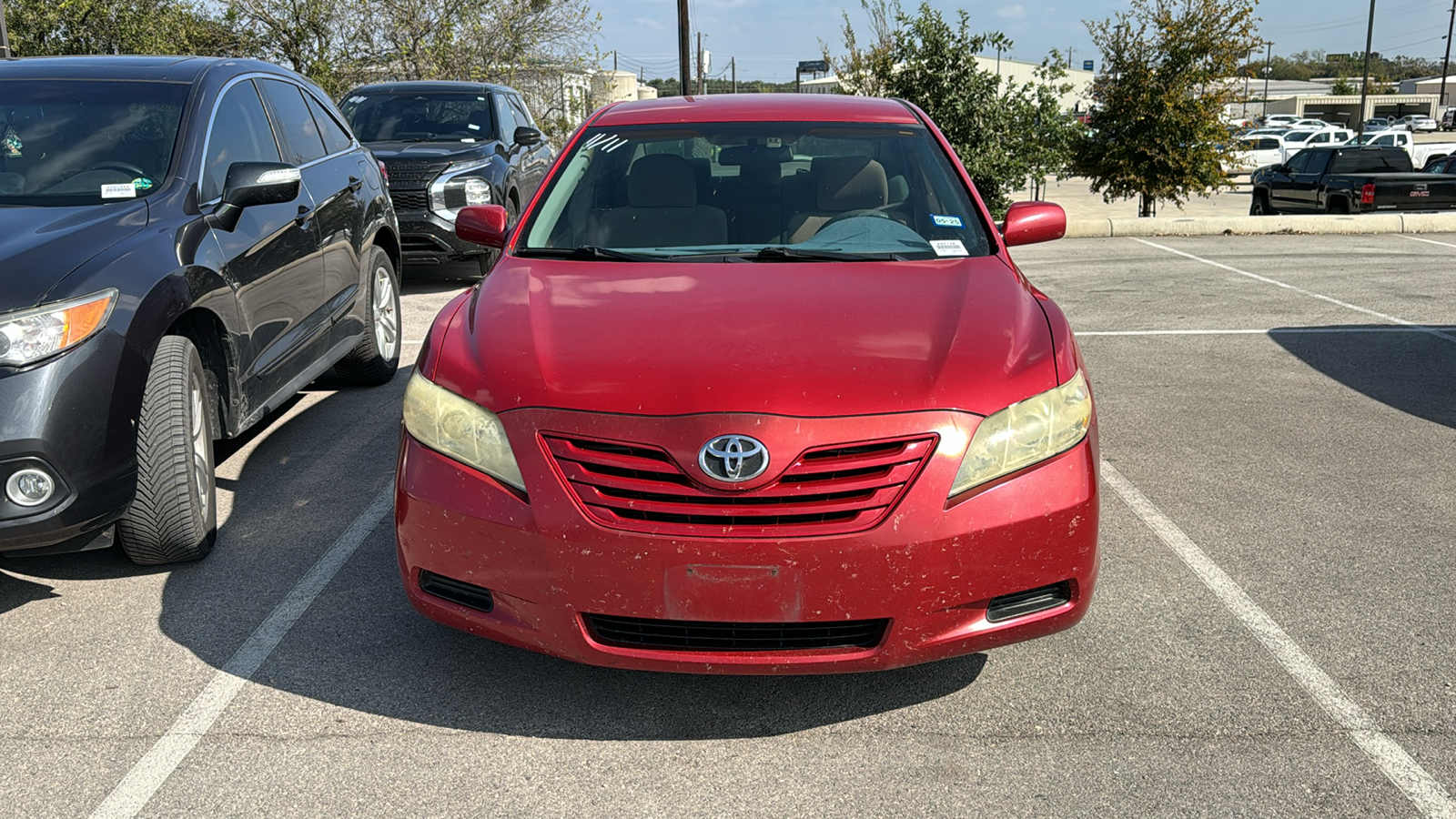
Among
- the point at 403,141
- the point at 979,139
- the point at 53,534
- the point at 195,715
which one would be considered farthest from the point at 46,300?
the point at 979,139

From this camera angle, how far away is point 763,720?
127 inches

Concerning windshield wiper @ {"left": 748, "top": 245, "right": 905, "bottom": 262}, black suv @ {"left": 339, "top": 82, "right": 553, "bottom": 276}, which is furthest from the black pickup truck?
windshield wiper @ {"left": 748, "top": 245, "right": 905, "bottom": 262}

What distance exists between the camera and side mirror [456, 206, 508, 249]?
182 inches

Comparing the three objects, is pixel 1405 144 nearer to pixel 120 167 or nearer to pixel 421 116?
pixel 421 116

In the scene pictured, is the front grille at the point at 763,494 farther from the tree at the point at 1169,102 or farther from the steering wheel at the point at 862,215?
the tree at the point at 1169,102

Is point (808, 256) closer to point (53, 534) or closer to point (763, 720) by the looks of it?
point (763, 720)

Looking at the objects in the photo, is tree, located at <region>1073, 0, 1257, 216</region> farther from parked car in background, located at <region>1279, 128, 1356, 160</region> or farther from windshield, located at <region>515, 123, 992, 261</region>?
parked car in background, located at <region>1279, 128, 1356, 160</region>

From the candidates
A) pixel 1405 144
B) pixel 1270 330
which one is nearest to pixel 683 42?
pixel 1270 330

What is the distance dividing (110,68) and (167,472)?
2.19 meters

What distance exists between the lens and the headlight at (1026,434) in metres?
2.92

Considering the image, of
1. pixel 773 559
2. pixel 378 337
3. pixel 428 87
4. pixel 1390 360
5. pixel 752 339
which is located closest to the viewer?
pixel 773 559

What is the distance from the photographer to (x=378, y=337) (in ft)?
22.7

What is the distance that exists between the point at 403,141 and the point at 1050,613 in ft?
31.5

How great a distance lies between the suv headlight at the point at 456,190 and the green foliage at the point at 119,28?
13959 mm
